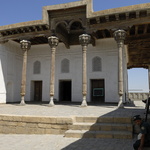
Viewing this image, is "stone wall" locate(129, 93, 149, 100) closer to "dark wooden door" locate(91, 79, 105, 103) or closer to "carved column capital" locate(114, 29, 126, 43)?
"dark wooden door" locate(91, 79, 105, 103)

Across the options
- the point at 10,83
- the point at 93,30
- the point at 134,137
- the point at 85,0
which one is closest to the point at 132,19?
the point at 93,30

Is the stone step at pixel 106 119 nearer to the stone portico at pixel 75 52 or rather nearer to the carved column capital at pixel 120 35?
the stone portico at pixel 75 52

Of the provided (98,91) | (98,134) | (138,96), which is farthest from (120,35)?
(138,96)

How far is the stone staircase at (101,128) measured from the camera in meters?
6.14

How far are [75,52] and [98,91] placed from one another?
4.12 metres

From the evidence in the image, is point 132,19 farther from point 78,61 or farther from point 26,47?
point 26,47

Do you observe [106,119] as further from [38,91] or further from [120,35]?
[38,91]

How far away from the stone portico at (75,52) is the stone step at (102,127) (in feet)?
15.1

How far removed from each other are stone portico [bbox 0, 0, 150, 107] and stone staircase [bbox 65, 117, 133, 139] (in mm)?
4267

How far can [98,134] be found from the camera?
6.20 m

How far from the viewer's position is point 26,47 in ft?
44.0

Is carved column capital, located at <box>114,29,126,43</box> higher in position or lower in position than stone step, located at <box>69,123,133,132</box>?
higher

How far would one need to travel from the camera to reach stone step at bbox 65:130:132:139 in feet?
19.7

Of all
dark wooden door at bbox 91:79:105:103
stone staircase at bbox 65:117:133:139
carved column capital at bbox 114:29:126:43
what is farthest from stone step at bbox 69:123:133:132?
dark wooden door at bbox 91:79:105:103
